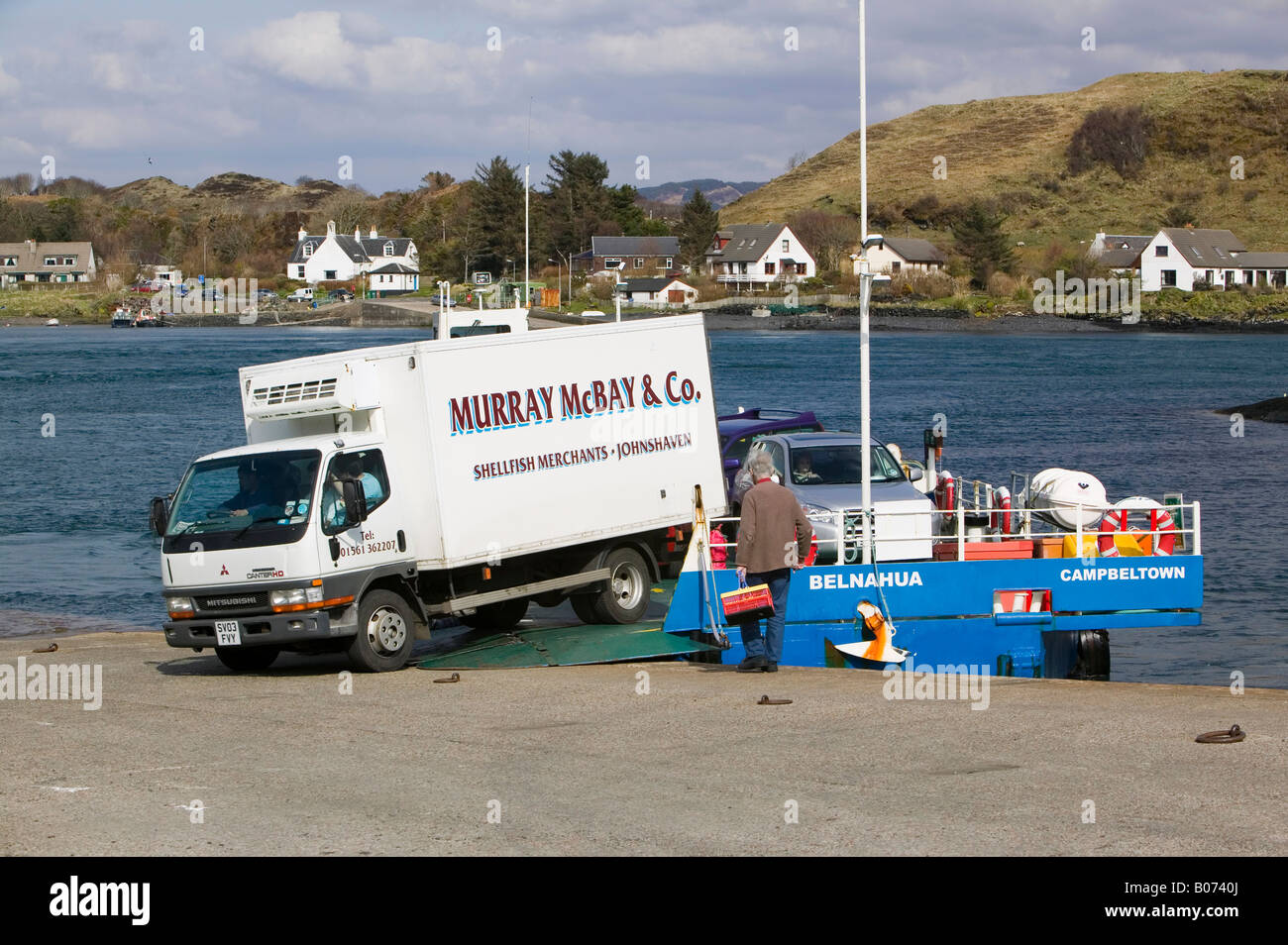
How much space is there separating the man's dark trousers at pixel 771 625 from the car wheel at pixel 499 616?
3.91m

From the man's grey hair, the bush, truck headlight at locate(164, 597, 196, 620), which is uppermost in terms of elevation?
the bush

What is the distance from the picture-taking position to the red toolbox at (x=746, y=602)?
13.1m

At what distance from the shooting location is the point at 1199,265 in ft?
461

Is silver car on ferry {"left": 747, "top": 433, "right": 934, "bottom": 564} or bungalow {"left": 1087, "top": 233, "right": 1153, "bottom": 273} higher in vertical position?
bungalow {"left": 1087, "top": 233, "right": 1153, "bottom": 273}

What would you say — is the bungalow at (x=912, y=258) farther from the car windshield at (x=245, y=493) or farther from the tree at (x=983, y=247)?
the car windshield at (x=245, y=493)

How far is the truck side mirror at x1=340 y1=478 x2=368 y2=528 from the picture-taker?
13.5m

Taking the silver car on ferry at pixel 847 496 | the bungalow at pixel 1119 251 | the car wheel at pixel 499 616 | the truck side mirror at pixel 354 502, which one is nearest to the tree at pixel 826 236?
the bungalow at pixel 1119 251

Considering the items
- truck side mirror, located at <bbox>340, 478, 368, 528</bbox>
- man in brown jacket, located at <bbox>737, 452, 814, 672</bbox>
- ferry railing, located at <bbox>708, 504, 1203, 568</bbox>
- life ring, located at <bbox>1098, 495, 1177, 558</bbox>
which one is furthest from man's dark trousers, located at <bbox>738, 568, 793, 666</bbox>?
life ring, located at <bbox>1098, 495, 1177, 558</bbox>

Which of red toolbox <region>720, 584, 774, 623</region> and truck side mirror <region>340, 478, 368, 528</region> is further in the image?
truck side mirror <region>340, 478, 368, 528</region>

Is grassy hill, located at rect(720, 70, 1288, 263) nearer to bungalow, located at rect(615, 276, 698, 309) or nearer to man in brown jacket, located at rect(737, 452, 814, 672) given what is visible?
bungalow, located at rect(615, 276, 698, 309)

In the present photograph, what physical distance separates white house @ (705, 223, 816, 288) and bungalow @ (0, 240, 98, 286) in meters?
88.3

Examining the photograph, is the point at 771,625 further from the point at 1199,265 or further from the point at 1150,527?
the point at 1199,265

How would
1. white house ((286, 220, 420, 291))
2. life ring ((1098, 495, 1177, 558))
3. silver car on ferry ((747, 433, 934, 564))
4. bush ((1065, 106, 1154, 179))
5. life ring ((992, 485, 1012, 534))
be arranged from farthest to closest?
bush ((1065, 106, 1154, 179))
white house ((286, 220, 420, 291))
life ring ((992, 485, 1012, 534))
silver car on ferry ((747, 433, 934, 564))
life ring ((1098, 495, 1177, 558))
